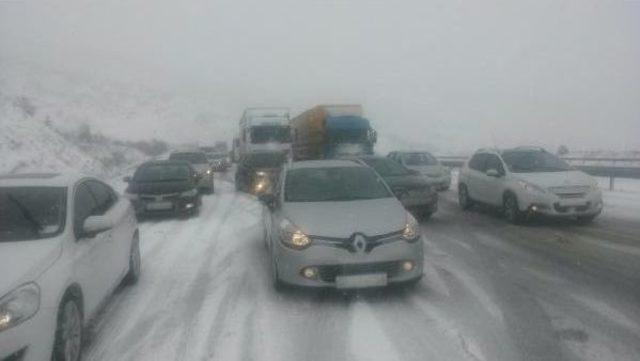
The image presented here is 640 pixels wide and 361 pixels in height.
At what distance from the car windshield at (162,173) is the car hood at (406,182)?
18.3ft

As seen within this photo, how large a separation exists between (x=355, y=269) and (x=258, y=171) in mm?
16265

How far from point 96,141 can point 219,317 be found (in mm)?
54460

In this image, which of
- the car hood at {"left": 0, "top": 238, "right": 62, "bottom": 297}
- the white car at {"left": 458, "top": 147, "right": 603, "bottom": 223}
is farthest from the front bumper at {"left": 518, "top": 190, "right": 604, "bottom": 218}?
the car hood at {"left": 0, "top": 238, "right": 62, "bottom": 297}

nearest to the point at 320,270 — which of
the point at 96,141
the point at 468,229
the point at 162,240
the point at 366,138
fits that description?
the point at 162,240

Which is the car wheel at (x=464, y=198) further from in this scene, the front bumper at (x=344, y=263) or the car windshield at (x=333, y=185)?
the front bumper at (x=344, y=263)

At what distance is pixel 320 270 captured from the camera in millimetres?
6859

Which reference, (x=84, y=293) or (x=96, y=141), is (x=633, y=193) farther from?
(x=96, y=141)

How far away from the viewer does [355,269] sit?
6777mm

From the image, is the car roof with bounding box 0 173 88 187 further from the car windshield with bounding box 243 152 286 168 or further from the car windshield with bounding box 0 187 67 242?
the car windshield with bounding box 243 152 286 168

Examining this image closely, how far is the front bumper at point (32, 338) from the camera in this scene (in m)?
4.02

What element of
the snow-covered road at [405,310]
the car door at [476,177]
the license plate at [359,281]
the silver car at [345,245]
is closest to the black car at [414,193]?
the car door at [476,177]

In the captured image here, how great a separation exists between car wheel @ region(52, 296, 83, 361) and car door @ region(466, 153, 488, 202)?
444 inches

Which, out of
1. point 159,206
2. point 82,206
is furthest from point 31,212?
point 159,206

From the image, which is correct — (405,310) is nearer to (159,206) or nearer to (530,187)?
(530,187)
